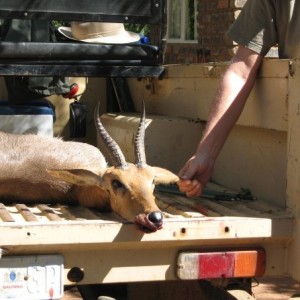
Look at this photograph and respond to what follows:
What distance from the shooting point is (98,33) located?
19.5ft

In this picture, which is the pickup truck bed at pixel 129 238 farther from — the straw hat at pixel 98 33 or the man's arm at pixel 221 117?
the straw hat at pixel 98 33

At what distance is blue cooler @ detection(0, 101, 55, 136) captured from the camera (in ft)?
19.3

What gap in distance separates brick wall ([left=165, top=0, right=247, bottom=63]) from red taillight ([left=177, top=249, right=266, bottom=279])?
6671mm

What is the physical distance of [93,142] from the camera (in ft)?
21.1

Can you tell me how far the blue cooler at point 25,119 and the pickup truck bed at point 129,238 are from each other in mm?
1368

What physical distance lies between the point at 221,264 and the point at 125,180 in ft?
2.23

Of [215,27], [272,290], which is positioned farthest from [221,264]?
[215,27]

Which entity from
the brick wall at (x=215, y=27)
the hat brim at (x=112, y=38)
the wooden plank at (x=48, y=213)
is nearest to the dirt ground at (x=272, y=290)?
the hat brim at (x=112, y=38)

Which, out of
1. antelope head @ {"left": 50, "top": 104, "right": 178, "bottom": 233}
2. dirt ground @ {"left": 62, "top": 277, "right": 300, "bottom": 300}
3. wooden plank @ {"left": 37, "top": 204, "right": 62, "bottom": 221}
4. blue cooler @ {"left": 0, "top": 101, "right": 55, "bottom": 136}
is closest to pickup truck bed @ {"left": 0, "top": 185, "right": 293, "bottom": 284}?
wooden plank @ {"left": 37, "top": 204, "right": 62, "bottom": 221}

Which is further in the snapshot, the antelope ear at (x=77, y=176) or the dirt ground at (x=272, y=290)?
the dirt ground at (x=272, y=290)

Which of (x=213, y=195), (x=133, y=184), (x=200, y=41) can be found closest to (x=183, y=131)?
(x=213, y=195)

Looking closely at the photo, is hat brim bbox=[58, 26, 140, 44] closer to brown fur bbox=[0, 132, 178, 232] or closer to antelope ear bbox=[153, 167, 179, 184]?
brown fur bbox=[0, 132, 178, 232]

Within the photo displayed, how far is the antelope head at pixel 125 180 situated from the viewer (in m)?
4.56

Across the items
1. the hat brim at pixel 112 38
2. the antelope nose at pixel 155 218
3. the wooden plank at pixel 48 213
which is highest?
the hat brim at pixel 112 38
